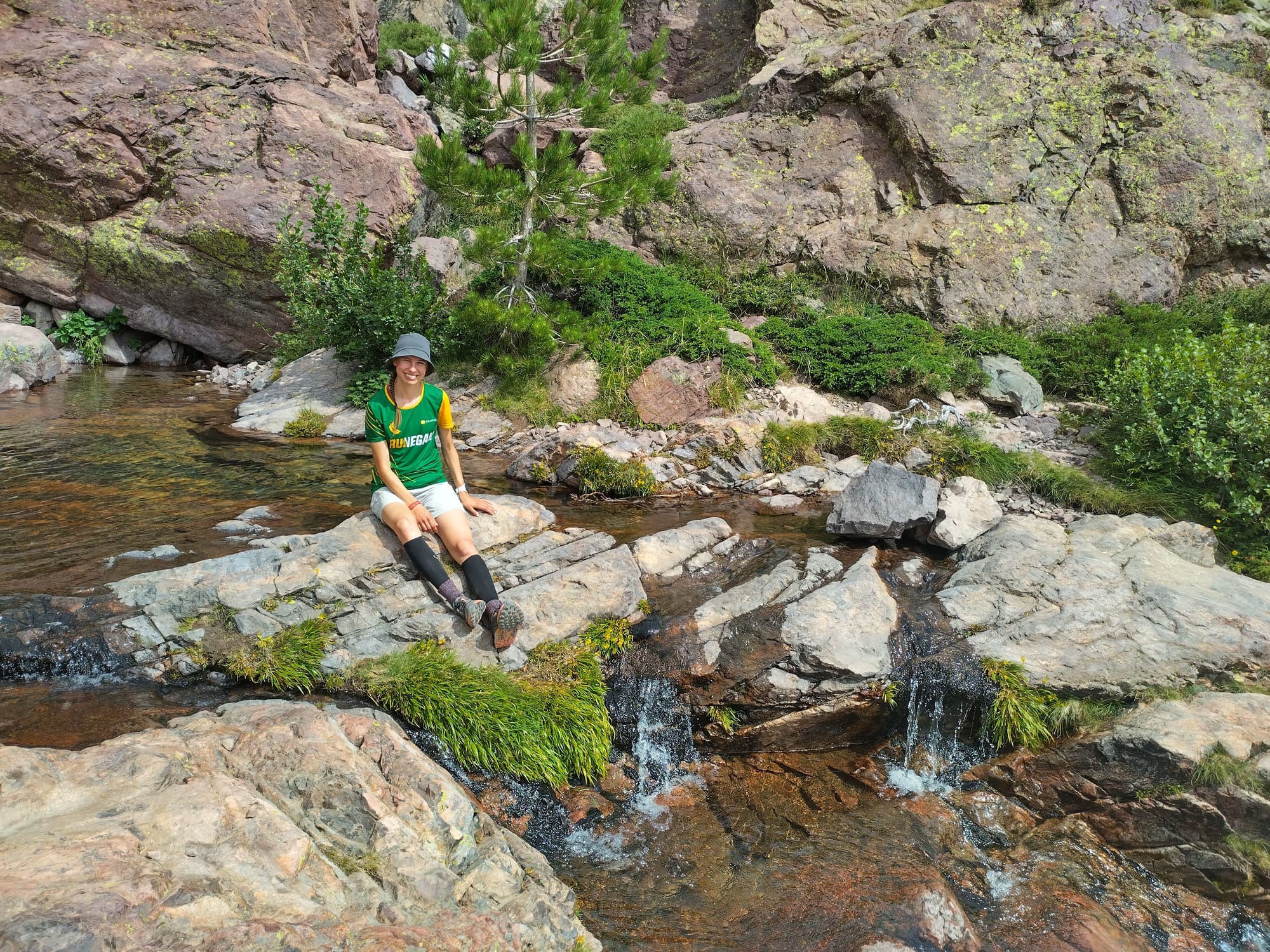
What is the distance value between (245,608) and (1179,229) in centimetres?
1780

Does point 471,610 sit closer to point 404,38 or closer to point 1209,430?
point 1209,430

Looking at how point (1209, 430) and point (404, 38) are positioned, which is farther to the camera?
point (404, 38)

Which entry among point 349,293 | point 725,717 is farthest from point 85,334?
point 725,717

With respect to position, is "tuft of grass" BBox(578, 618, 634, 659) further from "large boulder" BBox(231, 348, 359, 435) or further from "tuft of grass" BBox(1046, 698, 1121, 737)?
"large boulder" BBox(231, 348, 359, 435)

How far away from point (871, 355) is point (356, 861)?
11560 mm

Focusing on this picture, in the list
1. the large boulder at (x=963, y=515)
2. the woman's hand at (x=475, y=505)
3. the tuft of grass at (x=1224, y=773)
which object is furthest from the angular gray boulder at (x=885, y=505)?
the woman's hand at (x=475, y=505)

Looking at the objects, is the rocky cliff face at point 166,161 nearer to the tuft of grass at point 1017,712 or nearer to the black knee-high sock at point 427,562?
the black knee-high sock at point 427,562

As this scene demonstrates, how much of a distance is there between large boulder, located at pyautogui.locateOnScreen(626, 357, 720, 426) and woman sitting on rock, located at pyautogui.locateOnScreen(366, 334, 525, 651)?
5.66m

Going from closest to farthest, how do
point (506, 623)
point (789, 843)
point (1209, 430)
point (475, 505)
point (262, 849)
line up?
point (262, 849) < point (789, 843) < point (506, 623) < point (475, 505) < point (1209, 430)

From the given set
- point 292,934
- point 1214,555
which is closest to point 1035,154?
point 1214,555

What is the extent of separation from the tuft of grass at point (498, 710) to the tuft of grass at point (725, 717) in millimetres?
819

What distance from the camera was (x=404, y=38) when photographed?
80.1ft

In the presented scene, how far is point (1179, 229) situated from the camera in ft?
49.1

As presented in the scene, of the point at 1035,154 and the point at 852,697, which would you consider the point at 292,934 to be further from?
the point at 1035,154
